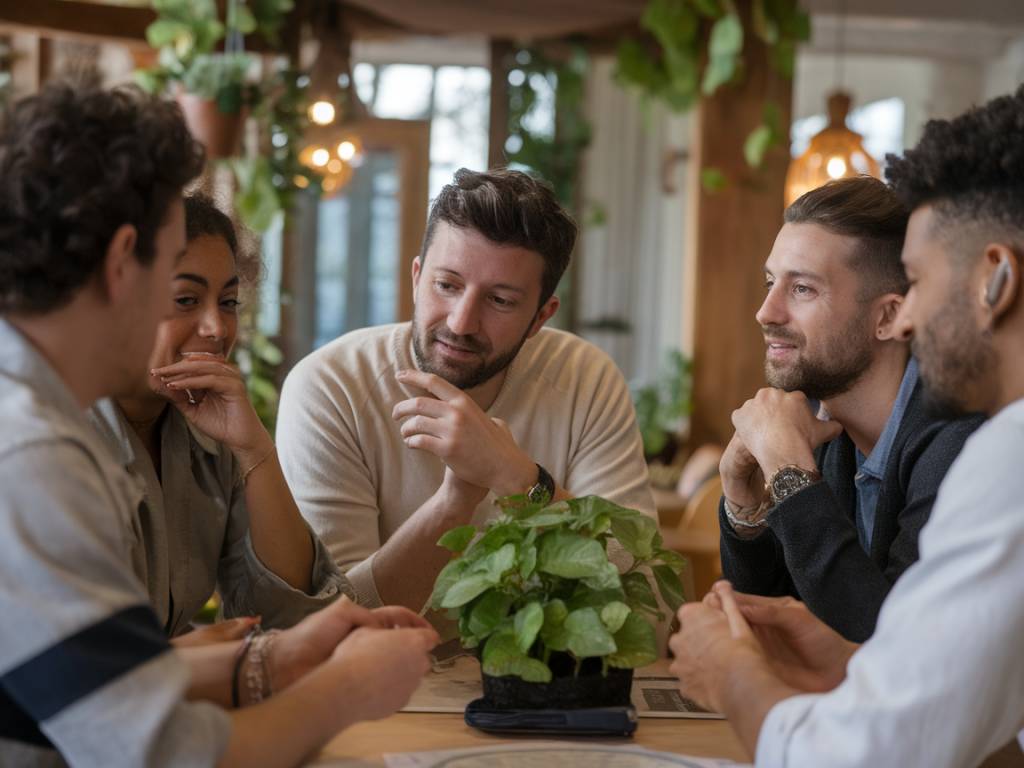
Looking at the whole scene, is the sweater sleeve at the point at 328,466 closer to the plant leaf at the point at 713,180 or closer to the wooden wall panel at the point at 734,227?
the plant leaf at the point at 713,180

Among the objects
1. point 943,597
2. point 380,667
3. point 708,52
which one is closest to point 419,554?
point 380,667

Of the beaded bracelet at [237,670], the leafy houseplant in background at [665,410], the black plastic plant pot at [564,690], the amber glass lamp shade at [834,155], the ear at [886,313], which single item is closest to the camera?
the beaded bracelet at [237,670]

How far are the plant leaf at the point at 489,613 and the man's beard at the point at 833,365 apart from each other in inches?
32.9

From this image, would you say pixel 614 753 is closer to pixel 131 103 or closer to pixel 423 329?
pixel 131 103

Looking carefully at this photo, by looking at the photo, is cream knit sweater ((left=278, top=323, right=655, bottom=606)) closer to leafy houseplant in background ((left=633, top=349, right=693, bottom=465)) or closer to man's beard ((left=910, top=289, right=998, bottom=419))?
man's beard ((left=910, top=289, right=998, bottom=419))

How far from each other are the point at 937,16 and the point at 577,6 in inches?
115

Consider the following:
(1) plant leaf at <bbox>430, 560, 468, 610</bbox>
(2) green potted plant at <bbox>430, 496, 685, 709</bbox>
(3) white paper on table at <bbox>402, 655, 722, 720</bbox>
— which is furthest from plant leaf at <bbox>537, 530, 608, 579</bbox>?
(3) white paper on table at <bbox>402, 655, 722, 720</bbox>

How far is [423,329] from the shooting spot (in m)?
2.37

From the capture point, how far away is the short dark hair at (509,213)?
2.32m

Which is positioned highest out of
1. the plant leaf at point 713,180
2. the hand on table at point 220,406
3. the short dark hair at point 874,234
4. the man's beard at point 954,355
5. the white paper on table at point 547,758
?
the plant leaf at point 713,180

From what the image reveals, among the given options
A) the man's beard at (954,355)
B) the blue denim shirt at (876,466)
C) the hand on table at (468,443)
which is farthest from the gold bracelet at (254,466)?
the man's beard at (954,355)

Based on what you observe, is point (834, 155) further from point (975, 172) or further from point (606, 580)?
point (606, 580)

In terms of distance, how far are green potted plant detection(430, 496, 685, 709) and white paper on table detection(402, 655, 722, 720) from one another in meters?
0.12

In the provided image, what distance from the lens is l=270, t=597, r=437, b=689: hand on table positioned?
1437 millimetres
